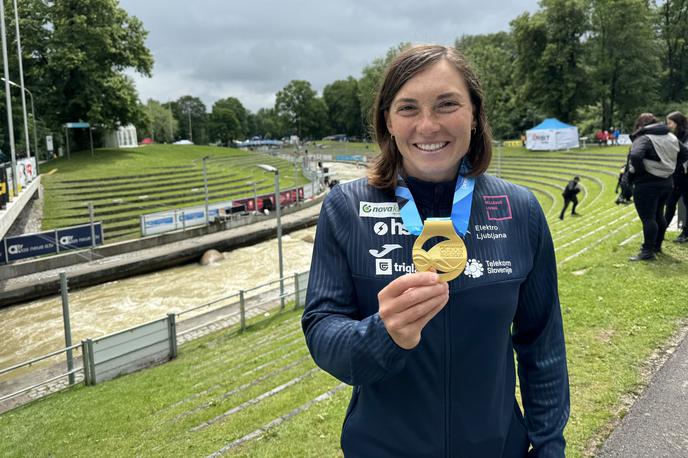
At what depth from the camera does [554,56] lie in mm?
52031

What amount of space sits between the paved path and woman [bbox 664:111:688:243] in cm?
469

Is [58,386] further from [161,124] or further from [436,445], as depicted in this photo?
[161,124]

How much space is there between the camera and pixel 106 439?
6.43m

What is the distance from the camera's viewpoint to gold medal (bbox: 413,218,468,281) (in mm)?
1247

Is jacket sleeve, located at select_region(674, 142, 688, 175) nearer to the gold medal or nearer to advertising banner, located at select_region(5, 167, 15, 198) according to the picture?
the gold medal

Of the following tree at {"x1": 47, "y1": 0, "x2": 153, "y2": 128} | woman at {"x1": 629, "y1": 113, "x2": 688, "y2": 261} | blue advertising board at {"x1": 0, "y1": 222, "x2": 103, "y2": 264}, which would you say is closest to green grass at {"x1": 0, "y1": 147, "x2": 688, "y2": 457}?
woman at {"x1": 629, "y1": 113, "x2": 688, "y2": 261}

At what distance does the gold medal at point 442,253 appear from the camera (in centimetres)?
125

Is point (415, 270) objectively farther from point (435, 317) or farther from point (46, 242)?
point (46, 242)

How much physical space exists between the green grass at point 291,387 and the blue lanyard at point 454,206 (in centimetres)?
268

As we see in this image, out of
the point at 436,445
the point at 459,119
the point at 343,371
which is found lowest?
the point at 436,445

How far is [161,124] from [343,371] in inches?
4340

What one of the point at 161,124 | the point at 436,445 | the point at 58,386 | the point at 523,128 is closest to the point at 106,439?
the point at 58,386

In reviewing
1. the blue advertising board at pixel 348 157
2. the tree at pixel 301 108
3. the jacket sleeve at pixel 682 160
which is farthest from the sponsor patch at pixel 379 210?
the tree at pixel 301 108

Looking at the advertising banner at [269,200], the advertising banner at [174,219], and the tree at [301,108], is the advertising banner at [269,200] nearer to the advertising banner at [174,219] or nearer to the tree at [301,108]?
the advertising banner at [174,219]
